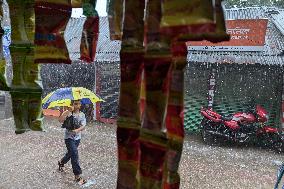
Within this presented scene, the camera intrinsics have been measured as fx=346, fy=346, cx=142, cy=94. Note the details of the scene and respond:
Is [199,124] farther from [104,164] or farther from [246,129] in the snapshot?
[104,164]

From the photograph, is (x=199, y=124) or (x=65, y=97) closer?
(x=65, y=97)

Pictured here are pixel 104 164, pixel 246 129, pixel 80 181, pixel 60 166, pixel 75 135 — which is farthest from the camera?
pixel 246 129

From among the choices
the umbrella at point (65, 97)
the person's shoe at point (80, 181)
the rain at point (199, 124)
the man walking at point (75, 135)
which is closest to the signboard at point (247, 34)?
the rain at point (199, 124)

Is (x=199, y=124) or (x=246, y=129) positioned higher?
(x=246, y=129)

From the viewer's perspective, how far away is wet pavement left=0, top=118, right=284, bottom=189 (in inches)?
297

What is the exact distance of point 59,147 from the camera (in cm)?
1016

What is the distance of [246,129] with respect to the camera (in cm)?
1027

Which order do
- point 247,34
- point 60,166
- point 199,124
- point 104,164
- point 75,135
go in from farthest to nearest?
point 199,124 → point 247,34 → point 104,164 → point 60,166 → point 75,135

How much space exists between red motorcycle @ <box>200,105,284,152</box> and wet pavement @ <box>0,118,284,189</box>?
1.10 feet

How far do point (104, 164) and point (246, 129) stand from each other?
4402mm

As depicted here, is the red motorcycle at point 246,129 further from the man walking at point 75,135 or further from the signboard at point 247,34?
the man walking at point 75,135

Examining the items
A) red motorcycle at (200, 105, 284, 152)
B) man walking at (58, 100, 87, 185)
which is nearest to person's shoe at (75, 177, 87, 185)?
man walking at (58, 100, 87, 185)

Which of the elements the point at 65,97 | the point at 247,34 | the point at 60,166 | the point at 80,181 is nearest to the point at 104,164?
the point at 60,166

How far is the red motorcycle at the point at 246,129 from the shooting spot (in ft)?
33.5
